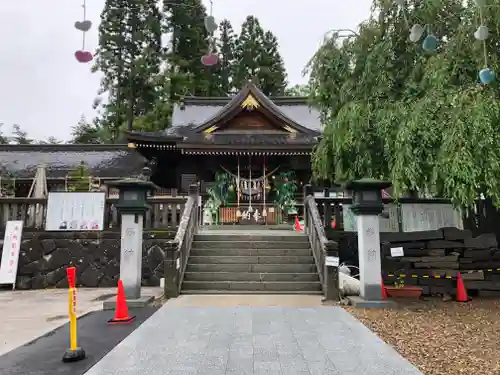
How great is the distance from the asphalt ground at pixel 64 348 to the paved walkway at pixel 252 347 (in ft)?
0.56

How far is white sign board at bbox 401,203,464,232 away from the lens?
9.55m

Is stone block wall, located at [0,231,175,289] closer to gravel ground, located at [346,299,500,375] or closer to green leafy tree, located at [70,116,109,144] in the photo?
gravel ground, located at [346,299,500,375]

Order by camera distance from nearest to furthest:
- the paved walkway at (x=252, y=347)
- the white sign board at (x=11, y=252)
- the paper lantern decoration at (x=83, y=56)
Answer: the paved walkway at (x=252, y=347)
the paper lantern decoration at (x=83, y=56)
the white sign board at (x=11, y=252)

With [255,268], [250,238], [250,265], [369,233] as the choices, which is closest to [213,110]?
[250,238]

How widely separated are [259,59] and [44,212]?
3587 centimetres

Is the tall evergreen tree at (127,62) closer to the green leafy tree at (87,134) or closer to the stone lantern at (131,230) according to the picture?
the green leafy tree at (87,134)

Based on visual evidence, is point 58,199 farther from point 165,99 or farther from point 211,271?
point 165,99

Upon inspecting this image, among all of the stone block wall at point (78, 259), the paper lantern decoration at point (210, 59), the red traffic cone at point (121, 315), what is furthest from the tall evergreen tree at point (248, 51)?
the red traffic cone at point (121, 315)

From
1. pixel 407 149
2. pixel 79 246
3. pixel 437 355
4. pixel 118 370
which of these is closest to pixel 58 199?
pixel 79 246

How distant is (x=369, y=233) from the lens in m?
7.43

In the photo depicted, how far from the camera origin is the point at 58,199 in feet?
33.6

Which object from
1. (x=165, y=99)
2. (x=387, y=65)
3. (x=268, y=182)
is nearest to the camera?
(x=387, y=65)

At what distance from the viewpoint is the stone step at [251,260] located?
30.6ft

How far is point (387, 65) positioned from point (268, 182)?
9.74 meters
